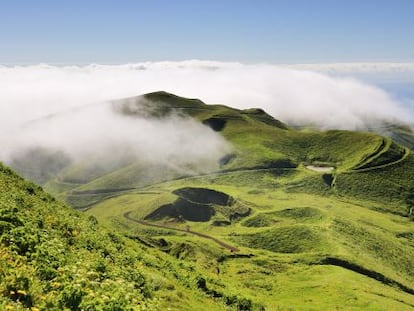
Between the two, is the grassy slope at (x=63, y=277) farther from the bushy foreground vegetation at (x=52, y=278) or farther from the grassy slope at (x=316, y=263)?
the grassy slope at (x=316, y=263)

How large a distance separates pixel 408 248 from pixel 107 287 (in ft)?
585

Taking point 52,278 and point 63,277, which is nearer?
point 63,277

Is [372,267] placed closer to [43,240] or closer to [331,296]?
[331,296]

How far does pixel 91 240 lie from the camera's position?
36.4 meters

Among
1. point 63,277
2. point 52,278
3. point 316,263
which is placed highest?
point 63,277

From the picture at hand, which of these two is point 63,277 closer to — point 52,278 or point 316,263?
point 52,278

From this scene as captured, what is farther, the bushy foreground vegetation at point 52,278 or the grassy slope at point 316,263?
the grassy slope at point 316,263

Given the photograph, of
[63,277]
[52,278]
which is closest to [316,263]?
[52,278]

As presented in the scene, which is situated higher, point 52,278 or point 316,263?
point 52,278

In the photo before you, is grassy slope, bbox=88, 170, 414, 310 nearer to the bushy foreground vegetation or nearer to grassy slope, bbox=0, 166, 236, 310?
grassy slope, bbox=0, 166, 236, 310

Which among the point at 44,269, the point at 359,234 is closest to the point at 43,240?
the point at 44,269

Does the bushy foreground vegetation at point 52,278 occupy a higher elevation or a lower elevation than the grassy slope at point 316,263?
higher

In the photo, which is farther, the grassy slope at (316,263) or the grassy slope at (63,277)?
the grassy slope at (316,263)

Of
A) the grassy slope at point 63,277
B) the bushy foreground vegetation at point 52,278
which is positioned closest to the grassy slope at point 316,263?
the grassy slope at point 63,277
